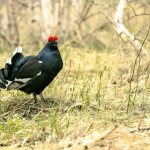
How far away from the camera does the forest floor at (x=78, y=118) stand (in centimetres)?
432

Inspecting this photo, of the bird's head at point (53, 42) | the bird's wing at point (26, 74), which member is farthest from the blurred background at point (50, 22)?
the bird's wing at point (26, 74)

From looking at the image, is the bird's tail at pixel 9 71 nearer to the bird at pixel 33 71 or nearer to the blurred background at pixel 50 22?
the bird at pixel 33 71

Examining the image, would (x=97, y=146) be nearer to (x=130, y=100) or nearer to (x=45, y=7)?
(x=130, y=100)

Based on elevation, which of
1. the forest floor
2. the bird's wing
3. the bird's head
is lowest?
the forest floor

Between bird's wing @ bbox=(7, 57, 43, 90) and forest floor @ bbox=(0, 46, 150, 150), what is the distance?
193 millimetres

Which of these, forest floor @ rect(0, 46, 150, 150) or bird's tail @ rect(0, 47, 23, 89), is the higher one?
bird's tail @ rect(0, 47, 23, 89)

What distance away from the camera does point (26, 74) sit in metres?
5.54

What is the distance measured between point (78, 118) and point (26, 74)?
0.86 m

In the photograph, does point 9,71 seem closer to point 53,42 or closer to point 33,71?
point 33,71

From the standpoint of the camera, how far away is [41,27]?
11.1 m

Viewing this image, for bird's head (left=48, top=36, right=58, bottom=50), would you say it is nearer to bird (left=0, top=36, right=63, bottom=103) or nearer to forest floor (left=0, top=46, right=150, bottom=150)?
bird (left=0, top=36, right=63, bottom=103)

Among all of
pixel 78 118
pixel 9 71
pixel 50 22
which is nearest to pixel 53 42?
Result: pixel 9 71

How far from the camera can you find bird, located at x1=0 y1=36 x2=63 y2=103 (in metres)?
5.47

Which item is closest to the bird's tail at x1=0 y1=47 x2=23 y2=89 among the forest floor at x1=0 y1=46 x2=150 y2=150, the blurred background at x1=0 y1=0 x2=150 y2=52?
the forest floor at x1=0 y1=46 x2=150 y2=150
